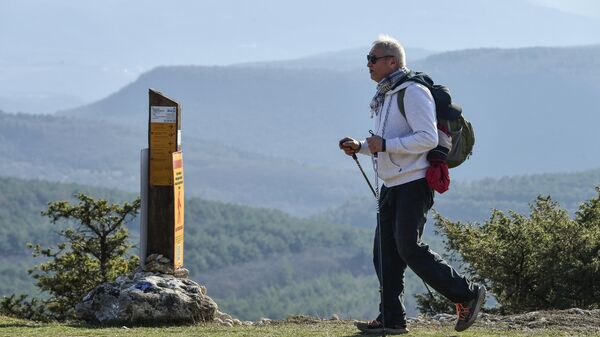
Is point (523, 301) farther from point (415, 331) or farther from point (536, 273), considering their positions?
point (415, 331)

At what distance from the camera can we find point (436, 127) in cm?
955

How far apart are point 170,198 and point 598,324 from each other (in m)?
4.97

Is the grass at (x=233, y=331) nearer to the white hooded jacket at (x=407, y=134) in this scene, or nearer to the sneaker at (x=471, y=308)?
the sneaker at (x=471, y=308)

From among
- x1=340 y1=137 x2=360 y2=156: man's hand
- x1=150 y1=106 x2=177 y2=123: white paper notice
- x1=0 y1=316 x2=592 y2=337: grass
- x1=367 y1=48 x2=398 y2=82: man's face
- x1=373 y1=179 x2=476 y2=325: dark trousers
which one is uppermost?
x1=150 y1=106 x2=177 y2=123: white paper notice

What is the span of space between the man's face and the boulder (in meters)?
4.07

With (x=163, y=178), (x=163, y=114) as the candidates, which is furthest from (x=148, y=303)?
(x=163, y=114)

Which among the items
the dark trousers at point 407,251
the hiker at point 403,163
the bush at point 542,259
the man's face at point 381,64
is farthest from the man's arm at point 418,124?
the bush at point 542,259

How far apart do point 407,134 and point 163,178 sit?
4.80 m

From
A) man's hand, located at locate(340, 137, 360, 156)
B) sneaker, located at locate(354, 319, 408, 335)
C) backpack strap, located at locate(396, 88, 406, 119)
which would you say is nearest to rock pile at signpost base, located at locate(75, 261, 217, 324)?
sneaker, located at locate(354, 319, 408, 335)

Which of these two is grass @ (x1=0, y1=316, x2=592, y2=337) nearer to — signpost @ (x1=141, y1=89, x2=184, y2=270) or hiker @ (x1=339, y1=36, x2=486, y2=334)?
hiker @ (x1=339, y1=36, x2=486, y2=334)

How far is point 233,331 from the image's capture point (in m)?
11.2

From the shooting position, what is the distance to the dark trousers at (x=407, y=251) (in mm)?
9586

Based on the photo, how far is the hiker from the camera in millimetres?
9484

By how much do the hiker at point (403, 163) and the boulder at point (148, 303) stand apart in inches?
130
